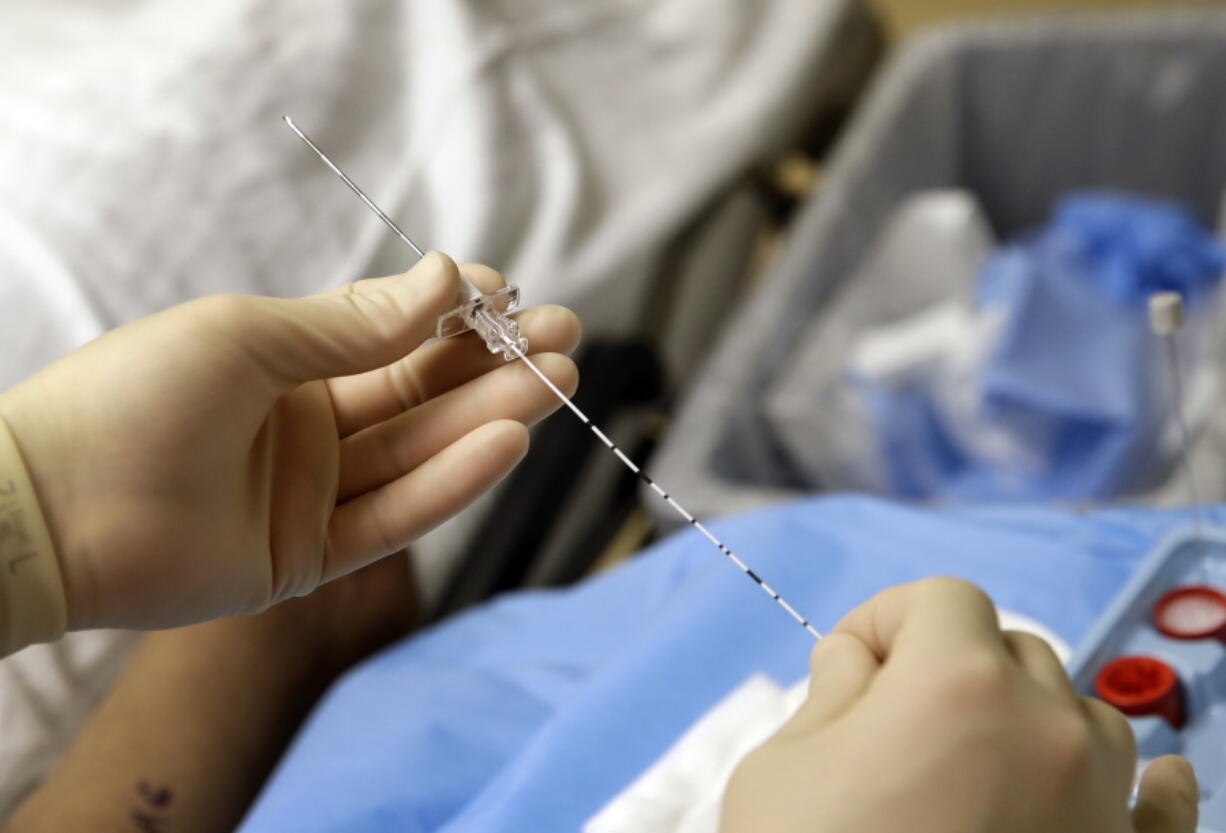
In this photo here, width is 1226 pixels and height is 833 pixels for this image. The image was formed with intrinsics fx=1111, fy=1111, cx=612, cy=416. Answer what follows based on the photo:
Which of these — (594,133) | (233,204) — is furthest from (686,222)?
(233,204)

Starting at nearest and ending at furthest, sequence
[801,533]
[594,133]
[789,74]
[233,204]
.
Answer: [801,533], [233,204], [594,133], [789,74]

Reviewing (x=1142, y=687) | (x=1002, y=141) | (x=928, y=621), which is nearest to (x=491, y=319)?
(x=928, y=621)

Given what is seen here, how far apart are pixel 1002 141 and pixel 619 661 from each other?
1.09 m

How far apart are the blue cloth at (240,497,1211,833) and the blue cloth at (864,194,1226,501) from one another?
0.46 meters

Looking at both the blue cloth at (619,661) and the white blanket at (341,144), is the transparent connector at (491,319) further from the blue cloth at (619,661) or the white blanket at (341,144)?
the white blanket at (341,144)

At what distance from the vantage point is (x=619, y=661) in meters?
0.63

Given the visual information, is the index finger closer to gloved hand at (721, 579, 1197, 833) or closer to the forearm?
gloved hand at (721, 579, 1197, 833)

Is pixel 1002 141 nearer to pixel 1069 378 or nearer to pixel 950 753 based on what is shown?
pixel 1069 378

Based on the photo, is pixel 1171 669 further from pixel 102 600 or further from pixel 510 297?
pixel 102 600

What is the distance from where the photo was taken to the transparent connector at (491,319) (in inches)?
18.7

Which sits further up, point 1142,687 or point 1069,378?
point 1142,687

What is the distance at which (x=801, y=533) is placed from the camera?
70cm

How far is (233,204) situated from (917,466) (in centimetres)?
73

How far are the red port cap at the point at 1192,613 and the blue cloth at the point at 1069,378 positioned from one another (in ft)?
1.92
